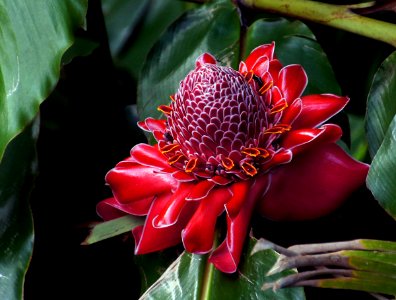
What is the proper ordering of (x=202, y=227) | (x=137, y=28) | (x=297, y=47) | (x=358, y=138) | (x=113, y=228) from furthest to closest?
1. (x=137, y=28)
2. (x=358, y=138)
3. (x=297, y=47)
4. (x=113, y=228)
5. (x=202, y=227)

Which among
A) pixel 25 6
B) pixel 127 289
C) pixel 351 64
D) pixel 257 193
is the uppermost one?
pixel 25 6

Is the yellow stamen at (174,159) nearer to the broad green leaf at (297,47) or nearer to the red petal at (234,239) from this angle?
the red petal at (234,239)

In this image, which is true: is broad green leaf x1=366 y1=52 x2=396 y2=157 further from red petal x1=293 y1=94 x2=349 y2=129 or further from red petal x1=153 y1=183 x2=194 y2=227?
red petal x1=153 y1=183 x2=194 y2=227

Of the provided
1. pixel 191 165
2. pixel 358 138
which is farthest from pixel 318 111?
pixel 358 138

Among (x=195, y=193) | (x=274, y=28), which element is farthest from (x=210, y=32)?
(x=195, y=193)

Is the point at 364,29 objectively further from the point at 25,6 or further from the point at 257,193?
the point at 25,6

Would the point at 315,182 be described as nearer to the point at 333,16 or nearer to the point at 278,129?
the point at 278,129

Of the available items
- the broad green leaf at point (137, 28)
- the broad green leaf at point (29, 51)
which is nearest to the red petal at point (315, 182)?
the broad green leaf at point (29, 51)
